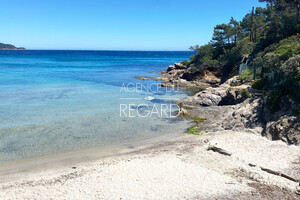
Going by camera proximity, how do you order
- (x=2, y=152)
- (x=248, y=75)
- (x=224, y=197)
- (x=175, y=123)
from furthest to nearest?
1. (x=248, y=75)
2. (x=175, y=123)
3. (x=2, y=152)
4. (x=224, y=197)

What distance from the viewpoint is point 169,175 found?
1226 cm

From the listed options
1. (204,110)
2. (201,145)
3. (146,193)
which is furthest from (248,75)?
(146,193)

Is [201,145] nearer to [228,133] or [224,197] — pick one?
[228,133]

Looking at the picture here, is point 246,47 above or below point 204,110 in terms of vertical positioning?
above

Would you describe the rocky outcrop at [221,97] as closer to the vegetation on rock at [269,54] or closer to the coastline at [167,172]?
the vegetation on rock at [269,54]

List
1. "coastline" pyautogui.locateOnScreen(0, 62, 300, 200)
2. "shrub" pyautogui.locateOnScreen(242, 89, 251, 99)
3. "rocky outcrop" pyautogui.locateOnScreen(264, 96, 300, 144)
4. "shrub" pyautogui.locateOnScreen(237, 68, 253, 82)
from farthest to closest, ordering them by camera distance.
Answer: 1. "shrub" pyautogui.locateOnScreen(237, 68, 253, 82)
2. "shrub" pyautogui.locateOnScreen(242, 89, 251, 99)
3. "rocky outcrop" pyautogui.locateOnScreen(264, 96, 300, 144)
4. "coastline" pyautogui.locateOnScreen(0, 62, 300, 200)

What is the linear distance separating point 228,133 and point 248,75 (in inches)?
506

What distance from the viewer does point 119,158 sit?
1477cm

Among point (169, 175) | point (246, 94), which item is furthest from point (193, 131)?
point (246, 94)

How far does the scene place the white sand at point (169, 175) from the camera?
10.8 m

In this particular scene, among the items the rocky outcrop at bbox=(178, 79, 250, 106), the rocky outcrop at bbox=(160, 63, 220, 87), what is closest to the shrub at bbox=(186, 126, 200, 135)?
the rocky outcrop at bbox=(178, 79, 250, 106)

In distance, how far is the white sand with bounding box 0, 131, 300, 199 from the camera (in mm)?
10758

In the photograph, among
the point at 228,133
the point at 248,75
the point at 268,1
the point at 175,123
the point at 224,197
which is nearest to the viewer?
the point at 224,197

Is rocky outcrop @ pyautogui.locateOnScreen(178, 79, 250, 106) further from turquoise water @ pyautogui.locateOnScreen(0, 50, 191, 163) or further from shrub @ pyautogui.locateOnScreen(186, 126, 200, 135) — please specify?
shrub @ pyautogui.locateOnScreen(186, 126, 200, 135)
